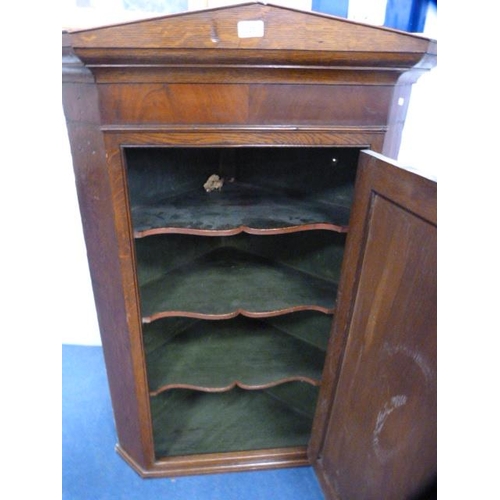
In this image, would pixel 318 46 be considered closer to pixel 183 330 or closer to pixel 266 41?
pixel 266 41

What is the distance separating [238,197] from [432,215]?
2.17 ft

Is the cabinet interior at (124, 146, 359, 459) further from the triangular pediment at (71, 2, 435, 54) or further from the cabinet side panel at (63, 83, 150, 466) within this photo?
the triangular pediment at (71, 2, 435, 54)

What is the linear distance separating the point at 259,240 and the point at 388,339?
66 cm

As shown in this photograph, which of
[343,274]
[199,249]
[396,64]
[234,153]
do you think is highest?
[396,64]

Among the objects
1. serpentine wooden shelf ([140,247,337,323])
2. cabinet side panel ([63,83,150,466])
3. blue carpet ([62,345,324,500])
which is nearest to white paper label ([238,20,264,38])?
cabinet side panel ([63,83,150,466])

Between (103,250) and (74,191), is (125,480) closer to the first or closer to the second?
(103,250)

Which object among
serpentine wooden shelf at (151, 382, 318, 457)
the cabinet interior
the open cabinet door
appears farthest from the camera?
serpentine wooden shelf at (151, 382, 318, 457)

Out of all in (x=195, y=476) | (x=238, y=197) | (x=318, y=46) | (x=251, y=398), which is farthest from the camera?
(x=251, y=398)

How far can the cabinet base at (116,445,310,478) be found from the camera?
1236 mm

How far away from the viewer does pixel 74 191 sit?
1381 millimetres

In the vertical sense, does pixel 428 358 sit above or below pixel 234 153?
below

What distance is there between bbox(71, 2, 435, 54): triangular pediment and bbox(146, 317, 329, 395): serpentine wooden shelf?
0.87m

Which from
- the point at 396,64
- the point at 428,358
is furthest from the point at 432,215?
the point at 396,64
